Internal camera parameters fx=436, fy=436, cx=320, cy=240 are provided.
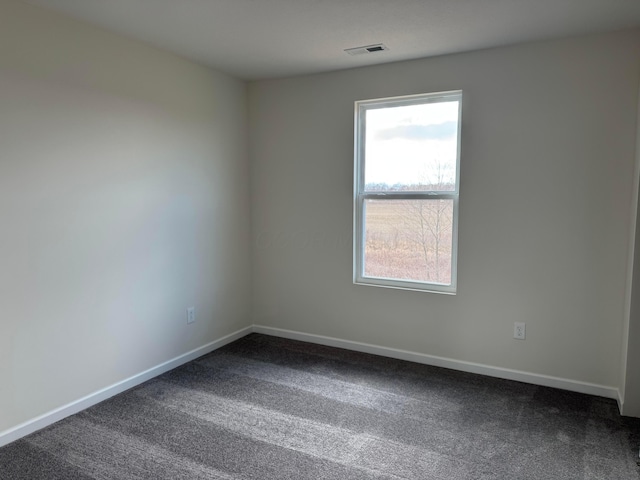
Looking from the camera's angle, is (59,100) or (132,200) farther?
(132,200)

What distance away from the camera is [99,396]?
2.85 m

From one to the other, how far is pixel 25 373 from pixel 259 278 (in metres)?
2.12

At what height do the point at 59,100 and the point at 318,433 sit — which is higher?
the point at 59,100

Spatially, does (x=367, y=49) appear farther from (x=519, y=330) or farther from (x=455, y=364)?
(x=455, y=364)

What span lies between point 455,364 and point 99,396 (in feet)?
8.37

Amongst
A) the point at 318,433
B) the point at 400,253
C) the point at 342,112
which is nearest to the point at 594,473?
the point at 318,433

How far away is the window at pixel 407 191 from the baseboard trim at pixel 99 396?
1.47 m

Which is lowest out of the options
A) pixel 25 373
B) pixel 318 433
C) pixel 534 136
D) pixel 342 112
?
pixel 318 433

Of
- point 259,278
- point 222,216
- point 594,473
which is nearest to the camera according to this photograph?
point 594,473

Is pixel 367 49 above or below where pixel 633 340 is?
above

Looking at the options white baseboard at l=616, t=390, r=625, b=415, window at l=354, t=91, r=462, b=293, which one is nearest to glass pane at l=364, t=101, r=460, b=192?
window at l=354, t=91, r=462, b=293

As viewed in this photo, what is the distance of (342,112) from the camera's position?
3668mm

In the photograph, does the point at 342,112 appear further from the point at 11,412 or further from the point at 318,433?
the point at 11,412

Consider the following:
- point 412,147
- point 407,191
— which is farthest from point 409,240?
point 412,147
